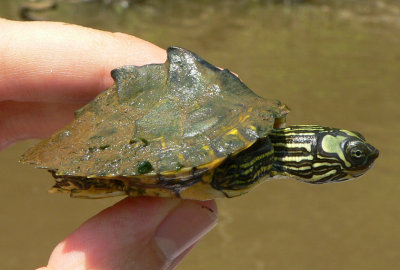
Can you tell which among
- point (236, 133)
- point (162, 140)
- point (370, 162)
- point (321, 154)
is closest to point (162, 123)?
point (162, 140)

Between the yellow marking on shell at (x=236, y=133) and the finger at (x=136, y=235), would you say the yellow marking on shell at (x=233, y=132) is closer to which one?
the yellow marking on shell at (x=236, y=133)

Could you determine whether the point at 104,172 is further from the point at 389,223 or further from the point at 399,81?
the point at 399,81

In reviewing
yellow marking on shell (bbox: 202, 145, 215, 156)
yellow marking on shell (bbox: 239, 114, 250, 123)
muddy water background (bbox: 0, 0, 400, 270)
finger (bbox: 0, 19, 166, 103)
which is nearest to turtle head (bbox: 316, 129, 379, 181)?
yellow marking on shell (bbox: 239, 114, 250, 123)

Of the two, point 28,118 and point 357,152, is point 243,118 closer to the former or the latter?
point 357,152

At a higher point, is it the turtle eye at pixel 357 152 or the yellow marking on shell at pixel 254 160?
the turtle eye at pixel 357 152

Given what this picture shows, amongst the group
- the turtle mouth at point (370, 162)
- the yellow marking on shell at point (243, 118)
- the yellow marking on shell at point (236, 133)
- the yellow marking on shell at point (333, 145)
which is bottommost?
the turtle mouth at point (370, 162)

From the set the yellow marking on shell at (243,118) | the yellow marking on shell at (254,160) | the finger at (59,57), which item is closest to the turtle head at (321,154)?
the yellow marking on shell at (254,160)

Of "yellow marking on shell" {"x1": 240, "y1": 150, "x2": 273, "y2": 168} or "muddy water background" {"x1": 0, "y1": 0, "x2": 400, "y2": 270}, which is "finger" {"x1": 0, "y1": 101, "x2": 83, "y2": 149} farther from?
"yellow marking on shell" {"x1": 240, "y1": 150, "x2": 273, "y2": 168}
